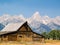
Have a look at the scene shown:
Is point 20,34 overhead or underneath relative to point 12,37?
overhead

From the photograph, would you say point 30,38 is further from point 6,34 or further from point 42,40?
point 6,34

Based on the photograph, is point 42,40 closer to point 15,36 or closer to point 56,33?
point 15,36

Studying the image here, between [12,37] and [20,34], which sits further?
[20,34]

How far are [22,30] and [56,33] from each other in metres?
107

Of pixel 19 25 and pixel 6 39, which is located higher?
pixel 19 25

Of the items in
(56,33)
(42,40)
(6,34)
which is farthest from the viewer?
(56,33)

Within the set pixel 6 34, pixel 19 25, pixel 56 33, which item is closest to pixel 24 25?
pixel 19 25

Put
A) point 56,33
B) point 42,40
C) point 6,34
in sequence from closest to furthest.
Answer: point 6,34 → point 42,40 → point 56,33

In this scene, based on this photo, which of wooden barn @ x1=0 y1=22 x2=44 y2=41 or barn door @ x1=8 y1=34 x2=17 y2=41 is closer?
wooden barn @ x1=0 y1=22 x2=44 y2=41

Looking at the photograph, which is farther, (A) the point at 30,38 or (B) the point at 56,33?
(B) the point at 56,33

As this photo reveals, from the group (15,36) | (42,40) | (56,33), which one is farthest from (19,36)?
(56,33)

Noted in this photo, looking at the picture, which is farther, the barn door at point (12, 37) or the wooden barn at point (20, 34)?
the barn door at point (12, 37)

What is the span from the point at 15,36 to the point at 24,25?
456 cm

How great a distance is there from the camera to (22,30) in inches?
2687
